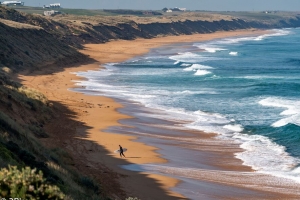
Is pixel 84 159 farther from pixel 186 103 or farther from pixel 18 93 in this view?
pixel 186 103

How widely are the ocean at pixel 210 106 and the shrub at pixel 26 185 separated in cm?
958

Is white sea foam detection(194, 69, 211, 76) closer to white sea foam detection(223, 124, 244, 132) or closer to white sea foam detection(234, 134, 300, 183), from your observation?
white sea foam detection(223, 124, 244, 132)

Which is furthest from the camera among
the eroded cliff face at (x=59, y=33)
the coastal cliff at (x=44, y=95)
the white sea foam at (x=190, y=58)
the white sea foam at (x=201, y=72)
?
the white sea foam at (x=190, y=58)

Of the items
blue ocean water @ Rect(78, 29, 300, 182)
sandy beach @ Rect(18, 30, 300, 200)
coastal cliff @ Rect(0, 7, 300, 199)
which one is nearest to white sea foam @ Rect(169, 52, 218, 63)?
blue ocean water @ Rect(78, 29, 300, 182)

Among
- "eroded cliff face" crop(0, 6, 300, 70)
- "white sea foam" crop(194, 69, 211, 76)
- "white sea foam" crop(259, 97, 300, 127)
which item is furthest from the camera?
"white sea foam" crop(194, 69, 211, 76)

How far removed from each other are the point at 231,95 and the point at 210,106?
6083 mm

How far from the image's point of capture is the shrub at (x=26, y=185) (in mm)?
8000

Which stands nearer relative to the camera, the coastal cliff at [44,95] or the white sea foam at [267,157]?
the coastal cliff at [44,95]

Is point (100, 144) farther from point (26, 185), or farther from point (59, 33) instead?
point (59, 33)

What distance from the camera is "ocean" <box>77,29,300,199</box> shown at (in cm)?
2191

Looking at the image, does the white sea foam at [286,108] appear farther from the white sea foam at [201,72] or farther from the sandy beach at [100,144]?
the white sea foam at [201,72]

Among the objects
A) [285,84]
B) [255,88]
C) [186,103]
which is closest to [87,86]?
[186,103]

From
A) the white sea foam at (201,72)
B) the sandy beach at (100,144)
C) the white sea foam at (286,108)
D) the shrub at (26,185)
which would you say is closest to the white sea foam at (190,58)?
the white sea foam at (201,72)

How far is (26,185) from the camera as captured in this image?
800 centimetres
